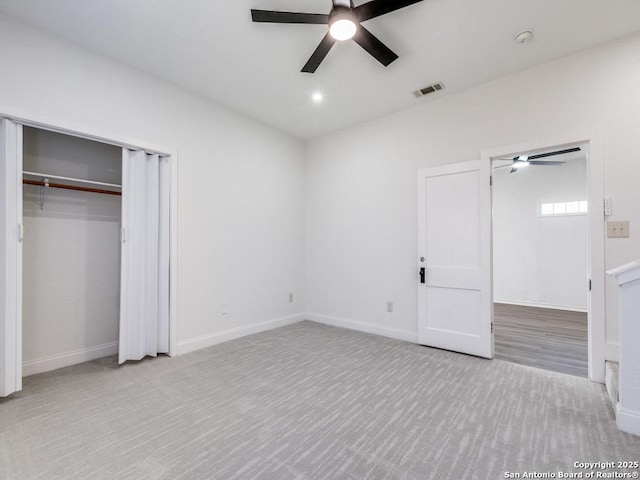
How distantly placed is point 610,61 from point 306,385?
3.94 meters

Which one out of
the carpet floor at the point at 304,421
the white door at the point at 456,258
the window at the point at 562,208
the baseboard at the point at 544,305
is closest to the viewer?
the carpet floor at the point at 304,421

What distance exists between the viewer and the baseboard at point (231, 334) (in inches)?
133

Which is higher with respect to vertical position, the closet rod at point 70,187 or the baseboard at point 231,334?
the closet rod at point 70,187

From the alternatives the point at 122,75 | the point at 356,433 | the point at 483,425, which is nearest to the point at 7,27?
the point at 122,75

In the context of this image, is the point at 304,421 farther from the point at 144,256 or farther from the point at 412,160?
the point at 412,160

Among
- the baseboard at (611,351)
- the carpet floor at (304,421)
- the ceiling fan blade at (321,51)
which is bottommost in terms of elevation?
the carpet floor at (304,421)

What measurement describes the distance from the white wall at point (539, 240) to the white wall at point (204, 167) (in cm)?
483

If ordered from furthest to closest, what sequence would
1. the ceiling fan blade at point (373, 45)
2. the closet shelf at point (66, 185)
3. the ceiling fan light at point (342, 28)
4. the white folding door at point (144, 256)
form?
1. the white folding door at point (144, 256)
2. the closet shelf at point (66, 185)
3. the ceiling fan blade at point (373, 45)
4. the ceiling fan light at point (342, 28)

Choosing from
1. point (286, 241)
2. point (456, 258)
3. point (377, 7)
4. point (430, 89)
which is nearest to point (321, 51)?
point (377, 7)

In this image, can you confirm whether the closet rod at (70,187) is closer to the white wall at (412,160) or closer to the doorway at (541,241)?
the white wall at (412,160)

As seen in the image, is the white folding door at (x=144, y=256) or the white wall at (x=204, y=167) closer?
the white wall at (x=204, y=167)

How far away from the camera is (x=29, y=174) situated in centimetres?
266

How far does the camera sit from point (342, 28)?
204 centimetres

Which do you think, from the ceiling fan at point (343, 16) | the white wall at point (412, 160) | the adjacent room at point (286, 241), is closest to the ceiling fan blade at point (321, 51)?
the ceiling fan at point (343, 16)
